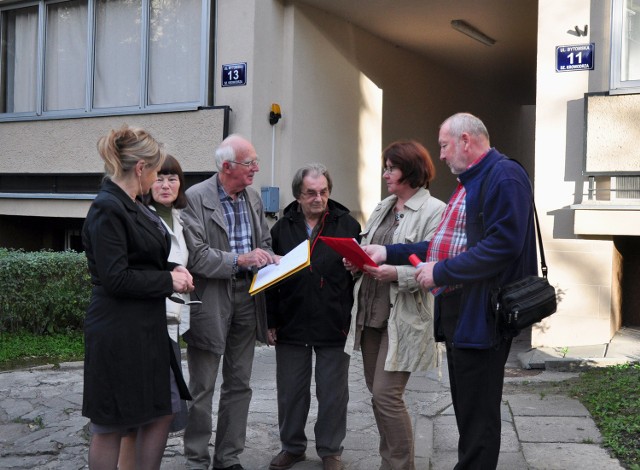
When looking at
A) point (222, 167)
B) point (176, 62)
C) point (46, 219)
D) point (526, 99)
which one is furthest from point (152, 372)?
point (526, 99)

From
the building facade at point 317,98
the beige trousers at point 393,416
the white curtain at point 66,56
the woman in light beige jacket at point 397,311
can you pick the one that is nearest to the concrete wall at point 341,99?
the building facade at point 317,98

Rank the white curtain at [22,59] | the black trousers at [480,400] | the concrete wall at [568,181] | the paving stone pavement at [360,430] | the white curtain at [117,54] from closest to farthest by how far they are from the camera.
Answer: the black trousers at [480,400] → the paving stone pavement at [360,430] → the concrete wall at [568,181] → the white curtain at [117,54] → the white curtain at [22,59]

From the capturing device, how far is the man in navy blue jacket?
335 centimetres

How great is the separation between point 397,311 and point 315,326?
1.97 ft

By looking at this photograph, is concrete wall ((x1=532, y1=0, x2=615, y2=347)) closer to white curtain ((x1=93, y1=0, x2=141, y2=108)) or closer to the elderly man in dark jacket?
the elderly man in dark jacket

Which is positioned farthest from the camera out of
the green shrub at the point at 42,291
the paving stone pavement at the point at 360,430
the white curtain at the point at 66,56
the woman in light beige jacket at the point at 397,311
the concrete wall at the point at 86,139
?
the white curtain at the point at 66,56

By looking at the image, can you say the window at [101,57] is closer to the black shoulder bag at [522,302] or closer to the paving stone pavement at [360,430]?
the paving stone pavement at [360,430]

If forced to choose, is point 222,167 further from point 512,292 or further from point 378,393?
point 512,292

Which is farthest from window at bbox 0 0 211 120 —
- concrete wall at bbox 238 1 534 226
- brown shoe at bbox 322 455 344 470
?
brown shoe at bbox 322 455 344 470

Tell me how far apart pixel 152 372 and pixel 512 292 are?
1647 mm

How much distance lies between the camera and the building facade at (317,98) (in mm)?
7004

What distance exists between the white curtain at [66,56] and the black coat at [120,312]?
733 centimetres

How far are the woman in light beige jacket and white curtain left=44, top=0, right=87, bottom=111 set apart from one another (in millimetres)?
6931

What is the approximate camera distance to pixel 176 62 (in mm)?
9297
